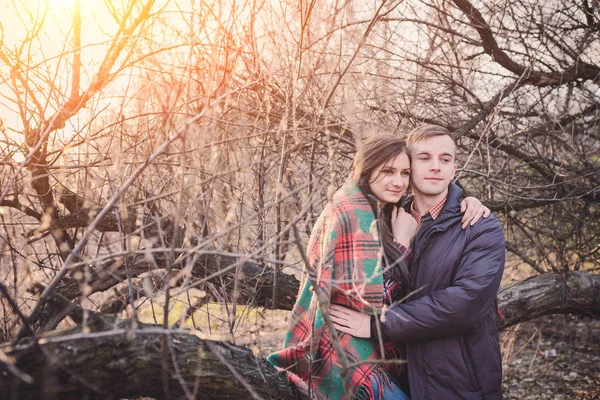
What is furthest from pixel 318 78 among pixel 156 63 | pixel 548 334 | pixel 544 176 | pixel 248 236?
pixel 548 334

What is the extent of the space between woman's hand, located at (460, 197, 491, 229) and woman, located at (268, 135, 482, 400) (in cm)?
2

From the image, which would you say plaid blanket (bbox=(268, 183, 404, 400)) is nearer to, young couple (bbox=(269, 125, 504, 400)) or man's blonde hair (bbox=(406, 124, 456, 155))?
young couple (bbox=(269, 125, 504, 400))

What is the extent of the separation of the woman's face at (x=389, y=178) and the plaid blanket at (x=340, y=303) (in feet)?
0.61

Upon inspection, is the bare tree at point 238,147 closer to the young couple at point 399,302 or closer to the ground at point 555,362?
the young couple at point 399,302

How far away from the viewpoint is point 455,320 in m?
2.31

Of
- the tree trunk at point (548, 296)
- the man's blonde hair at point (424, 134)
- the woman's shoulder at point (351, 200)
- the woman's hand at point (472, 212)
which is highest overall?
the man's blonde hair at point (424, 134)

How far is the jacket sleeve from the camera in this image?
230 cm

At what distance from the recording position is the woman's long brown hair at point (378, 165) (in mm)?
2598

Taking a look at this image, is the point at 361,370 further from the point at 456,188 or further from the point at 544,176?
the point at 544,176

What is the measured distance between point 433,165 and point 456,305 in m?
0.81

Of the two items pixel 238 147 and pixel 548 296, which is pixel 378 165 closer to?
pixel 238 147

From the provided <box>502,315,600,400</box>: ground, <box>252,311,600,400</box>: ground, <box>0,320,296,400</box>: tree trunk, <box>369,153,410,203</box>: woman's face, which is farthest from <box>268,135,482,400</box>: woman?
<box>502,315,600,400</box>: ground

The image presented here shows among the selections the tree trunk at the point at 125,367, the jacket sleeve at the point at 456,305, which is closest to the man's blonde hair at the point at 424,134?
the jacket sleeve at the point at 456,305

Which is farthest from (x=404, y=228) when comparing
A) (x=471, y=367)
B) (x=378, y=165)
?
(x=471, y=367)
